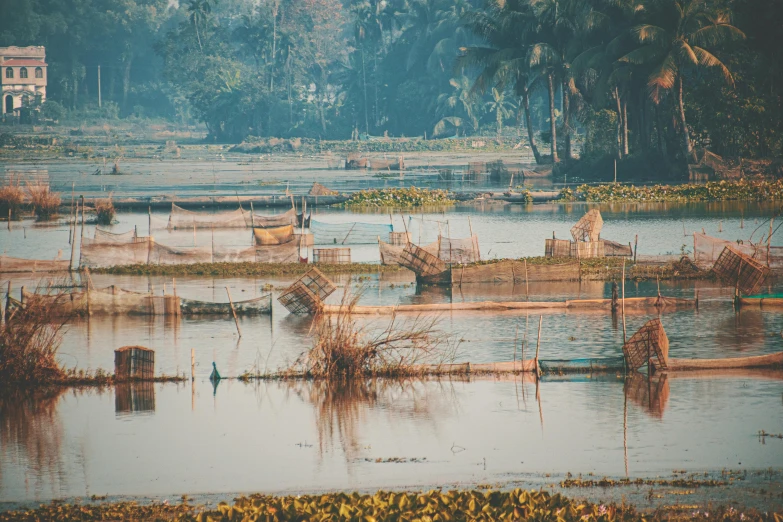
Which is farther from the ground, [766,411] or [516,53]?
[516,53]

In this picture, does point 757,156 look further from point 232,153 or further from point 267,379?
point 232,153

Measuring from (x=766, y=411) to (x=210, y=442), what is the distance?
325 inches

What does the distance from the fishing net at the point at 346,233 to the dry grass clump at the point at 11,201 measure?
16.2m

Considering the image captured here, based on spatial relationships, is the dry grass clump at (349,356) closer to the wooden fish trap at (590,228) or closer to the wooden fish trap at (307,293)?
the wooden fish trap at (307,293)

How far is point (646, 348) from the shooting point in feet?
60.3

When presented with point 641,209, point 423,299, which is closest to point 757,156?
point 641,209

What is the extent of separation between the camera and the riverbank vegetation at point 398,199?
50.2 meters

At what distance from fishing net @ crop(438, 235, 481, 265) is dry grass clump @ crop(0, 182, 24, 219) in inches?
916

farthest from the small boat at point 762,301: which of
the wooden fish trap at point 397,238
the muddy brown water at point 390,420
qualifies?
the wooden fish trap at point 397,238

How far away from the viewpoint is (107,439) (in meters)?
16.2

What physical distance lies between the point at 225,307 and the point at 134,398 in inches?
254

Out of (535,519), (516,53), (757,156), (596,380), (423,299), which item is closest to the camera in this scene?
(535,519)

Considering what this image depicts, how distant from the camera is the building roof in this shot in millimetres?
129175

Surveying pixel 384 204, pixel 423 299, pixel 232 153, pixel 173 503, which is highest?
pixel 232 153
